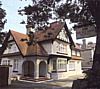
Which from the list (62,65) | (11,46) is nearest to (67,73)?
(62,65)

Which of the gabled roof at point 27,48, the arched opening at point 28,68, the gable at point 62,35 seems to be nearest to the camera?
the gabled roof at point 27,48

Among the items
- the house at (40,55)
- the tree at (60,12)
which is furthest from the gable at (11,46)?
the tree at (60,12)

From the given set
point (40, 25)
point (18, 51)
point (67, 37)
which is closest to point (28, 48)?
point (18, 51)

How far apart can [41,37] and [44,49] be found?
98.2 inches

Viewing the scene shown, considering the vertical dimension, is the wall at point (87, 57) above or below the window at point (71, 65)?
above

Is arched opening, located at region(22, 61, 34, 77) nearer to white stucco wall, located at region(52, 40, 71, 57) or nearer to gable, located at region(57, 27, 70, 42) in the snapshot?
white stucco wall, located at region(52, 40, 71, 57)

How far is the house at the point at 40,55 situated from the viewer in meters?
36.7

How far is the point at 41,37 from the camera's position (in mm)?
39812

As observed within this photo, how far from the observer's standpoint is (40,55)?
3606 centimetres

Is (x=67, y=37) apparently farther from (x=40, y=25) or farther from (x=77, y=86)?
(x=77, y=86)

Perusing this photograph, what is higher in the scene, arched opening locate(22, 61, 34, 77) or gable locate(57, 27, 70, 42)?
gable locate(57, 27, 70, 42)

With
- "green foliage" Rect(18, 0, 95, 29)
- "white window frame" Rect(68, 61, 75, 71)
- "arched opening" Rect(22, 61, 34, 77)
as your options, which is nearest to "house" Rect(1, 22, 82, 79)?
"arched opening" Rect(22, 61, 34, 77)

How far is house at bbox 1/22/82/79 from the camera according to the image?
36719 mm

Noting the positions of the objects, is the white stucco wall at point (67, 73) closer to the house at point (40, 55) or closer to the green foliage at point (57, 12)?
the house at point (40, 55)
